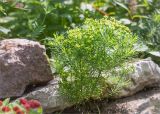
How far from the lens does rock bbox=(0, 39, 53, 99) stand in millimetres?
4215

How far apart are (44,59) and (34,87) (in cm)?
31

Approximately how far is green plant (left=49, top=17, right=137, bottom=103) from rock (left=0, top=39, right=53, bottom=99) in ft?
0.90

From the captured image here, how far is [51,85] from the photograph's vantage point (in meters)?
4.37

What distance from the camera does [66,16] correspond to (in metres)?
5.40

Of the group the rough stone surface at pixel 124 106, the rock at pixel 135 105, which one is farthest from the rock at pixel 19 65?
the rock at pixel 135 105

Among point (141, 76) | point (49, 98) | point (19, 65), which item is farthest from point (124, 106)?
point (19, 65)

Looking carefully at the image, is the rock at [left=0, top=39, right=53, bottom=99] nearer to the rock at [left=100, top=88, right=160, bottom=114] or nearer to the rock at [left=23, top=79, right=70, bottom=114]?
the rock at [left=23, top=79, right=70, bottom=114]

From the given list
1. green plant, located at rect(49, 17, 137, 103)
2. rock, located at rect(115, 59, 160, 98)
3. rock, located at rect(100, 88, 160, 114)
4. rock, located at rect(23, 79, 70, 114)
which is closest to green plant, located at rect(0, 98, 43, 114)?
green plant, located at rect(49, 17, 137, 103)

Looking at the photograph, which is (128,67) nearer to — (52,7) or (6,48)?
(6,48)

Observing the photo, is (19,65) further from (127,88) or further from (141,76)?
(141,76)

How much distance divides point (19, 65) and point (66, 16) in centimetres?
134

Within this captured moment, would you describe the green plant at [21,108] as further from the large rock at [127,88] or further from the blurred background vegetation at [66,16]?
the blurred background vegetation at [66,16]

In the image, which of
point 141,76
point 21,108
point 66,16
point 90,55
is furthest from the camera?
point 66,16

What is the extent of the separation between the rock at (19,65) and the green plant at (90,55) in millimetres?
275
